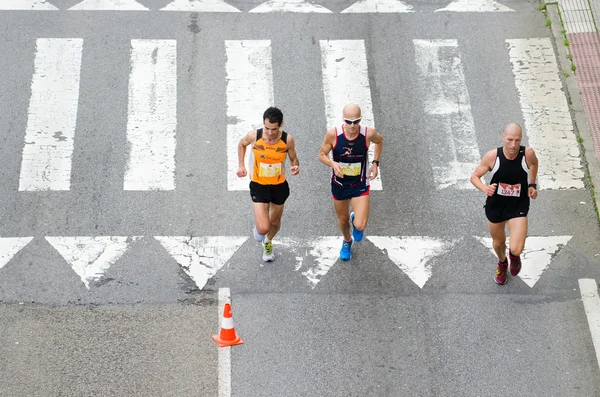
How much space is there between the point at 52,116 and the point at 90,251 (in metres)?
2.66

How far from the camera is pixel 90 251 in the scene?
13.4 meters

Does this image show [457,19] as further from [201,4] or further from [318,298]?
[318,298]

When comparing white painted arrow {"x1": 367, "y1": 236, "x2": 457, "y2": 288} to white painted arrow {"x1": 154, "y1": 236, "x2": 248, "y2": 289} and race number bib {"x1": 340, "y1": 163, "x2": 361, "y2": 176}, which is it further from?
white painted arrow {"x1": 154, "y1": 236, "x2": 248, "y2": 289}

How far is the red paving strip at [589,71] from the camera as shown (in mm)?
15648

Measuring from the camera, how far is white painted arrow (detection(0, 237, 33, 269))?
43.3 ft

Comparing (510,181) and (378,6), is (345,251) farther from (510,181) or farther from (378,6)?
(378,6)

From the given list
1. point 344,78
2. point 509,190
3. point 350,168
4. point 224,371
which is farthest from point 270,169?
point 344,78

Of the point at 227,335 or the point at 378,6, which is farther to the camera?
the point at 378,6

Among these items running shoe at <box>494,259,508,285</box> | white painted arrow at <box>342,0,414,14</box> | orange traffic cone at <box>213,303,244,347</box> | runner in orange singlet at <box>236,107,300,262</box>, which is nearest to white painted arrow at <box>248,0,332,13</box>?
white painted arrow at <box>342,0,414,14</box>

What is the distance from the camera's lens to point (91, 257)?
1328cm

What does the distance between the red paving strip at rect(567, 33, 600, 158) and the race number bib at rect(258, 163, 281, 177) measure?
15.6 feet

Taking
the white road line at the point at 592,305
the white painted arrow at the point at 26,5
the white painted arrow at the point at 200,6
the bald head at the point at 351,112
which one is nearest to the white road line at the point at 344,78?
the white painted arrow at the point at 200,6

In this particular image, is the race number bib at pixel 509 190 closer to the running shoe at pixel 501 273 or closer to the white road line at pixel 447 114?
the running shoe at pixel 501 273

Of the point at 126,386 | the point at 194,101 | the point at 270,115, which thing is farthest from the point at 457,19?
the point at 126,386
